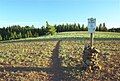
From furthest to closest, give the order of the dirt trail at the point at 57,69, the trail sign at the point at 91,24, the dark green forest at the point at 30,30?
1. the dark green forest at the point at 30,30
2. the trail sign at the point at 91,24
3. the dirt trail at the point at 57,69

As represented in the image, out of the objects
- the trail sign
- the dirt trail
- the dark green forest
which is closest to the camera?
the dirt trail

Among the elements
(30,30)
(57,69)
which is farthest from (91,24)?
(30,30)

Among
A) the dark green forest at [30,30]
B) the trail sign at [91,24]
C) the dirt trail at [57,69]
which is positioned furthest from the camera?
the dark green forest at [30,30]

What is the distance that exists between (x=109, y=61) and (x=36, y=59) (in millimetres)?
5036

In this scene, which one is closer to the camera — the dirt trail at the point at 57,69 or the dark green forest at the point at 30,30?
the dirt trail at the point at 57,69

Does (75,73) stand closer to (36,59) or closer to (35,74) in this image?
(35,74)

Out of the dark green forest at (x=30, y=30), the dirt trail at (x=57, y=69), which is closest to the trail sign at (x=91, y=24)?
the dirt trail at (x=57, y=69)

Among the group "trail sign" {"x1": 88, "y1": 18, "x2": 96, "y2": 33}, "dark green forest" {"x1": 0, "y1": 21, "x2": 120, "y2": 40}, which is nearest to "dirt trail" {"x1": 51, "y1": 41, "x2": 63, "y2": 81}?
"trail sign" {"x1": 88, "y1": 18, "x2": 96, "y2": 33}

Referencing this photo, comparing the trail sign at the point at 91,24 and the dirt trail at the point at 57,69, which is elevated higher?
the trail sign at the point at 91,24

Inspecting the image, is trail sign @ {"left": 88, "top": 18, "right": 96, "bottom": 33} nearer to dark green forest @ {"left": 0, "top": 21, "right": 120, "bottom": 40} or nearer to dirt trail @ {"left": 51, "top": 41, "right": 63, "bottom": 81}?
dirt trail @ {"left": 51, "top": 41, "right": 63, "bottom": 81}

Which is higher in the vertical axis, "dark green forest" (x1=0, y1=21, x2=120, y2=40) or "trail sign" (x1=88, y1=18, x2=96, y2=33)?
"trail sign" (x1=88, y1=18, x2=96, y2=33)

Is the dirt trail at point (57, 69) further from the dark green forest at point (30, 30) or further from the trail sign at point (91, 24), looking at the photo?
the dark green forest at point (30, 30)

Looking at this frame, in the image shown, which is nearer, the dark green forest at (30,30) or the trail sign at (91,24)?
the trail sign at (91,24)

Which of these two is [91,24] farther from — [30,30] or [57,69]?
[30,30]
